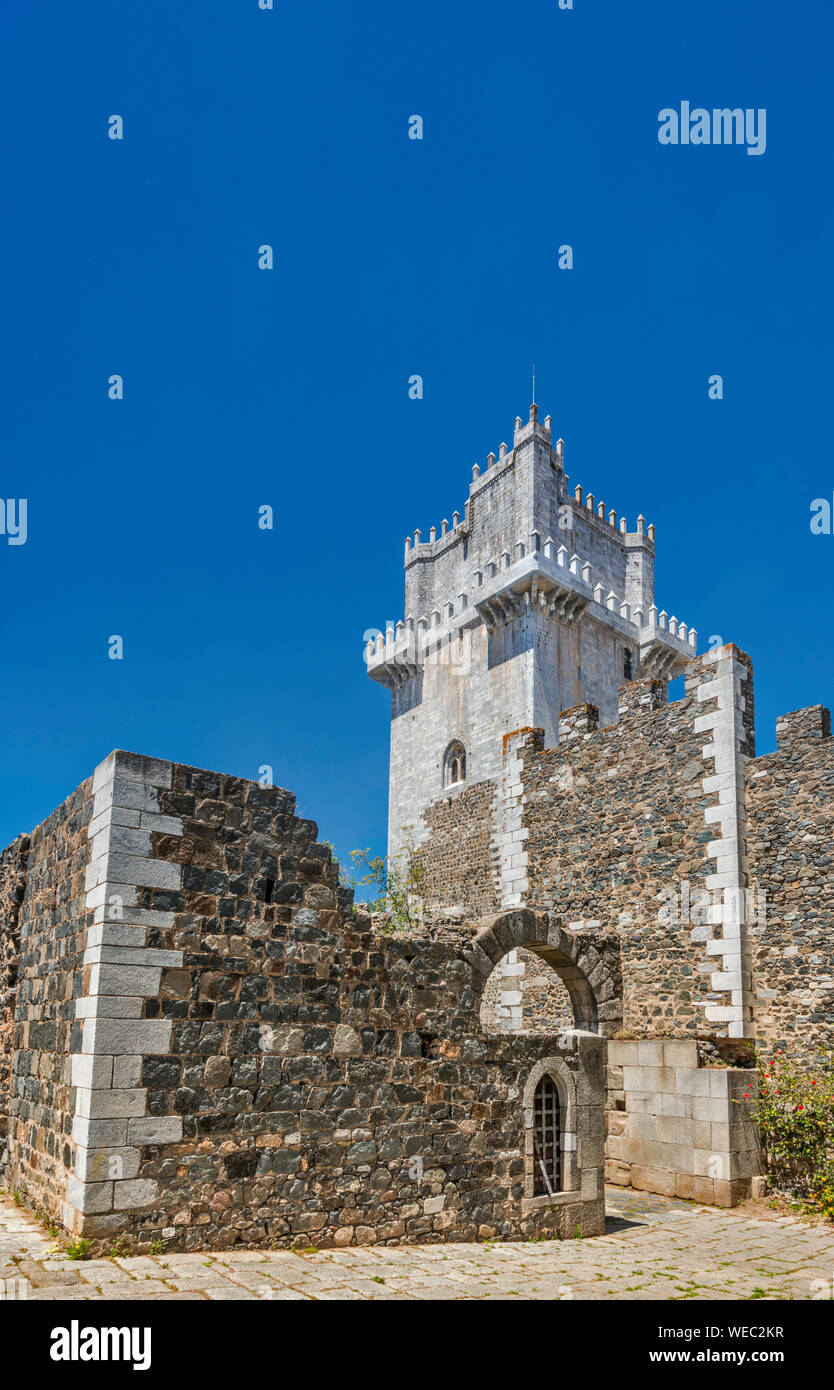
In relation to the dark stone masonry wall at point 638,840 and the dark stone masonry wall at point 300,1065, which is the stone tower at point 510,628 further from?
the dark stone masonry wall at point 300,1065

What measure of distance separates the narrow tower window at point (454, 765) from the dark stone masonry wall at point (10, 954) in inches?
711

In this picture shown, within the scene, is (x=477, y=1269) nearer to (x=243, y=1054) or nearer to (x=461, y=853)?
(x=243, y=1054)

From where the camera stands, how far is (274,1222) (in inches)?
275

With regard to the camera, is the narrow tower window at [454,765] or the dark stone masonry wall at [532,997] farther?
the narrow tower window at [454,765]

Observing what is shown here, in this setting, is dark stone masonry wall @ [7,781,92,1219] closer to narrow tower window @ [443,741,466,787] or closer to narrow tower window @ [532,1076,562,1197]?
narrow tower window @ [532,1076,562,1197]

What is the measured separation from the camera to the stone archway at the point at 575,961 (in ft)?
31.0

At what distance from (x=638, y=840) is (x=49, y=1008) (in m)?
8.33

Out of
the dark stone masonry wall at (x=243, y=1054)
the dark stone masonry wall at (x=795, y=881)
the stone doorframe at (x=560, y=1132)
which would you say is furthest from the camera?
the dark stone masonry wall at (x=795, y=881)

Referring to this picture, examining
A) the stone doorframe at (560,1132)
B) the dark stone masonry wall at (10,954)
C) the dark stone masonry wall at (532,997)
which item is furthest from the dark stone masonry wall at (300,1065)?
the dark stone masonry wall at (532,997)

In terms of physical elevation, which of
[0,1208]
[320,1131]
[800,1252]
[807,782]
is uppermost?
[807,782]
